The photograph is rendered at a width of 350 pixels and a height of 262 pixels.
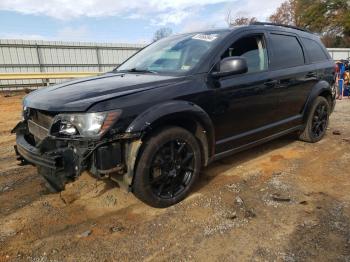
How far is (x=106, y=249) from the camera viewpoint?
2771mm

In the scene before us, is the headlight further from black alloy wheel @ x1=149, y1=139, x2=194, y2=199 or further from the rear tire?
the rear tire

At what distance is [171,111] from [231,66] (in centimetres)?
90

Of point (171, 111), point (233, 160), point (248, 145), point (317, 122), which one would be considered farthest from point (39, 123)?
point (317, 122)

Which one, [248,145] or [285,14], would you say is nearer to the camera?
[248,145]

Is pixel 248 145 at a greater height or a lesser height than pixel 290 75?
lesser

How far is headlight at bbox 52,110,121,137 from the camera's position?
282 centimetres

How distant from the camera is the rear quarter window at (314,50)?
5312mm

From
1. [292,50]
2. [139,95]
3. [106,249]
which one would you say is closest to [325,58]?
[292,50]

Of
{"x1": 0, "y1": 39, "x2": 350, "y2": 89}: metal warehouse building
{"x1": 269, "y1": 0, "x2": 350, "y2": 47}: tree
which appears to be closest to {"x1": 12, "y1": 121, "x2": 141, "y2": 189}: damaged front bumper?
{"x1": 0, "y1": 39, "x2": 350, "y2": 89}: metal warehouse building

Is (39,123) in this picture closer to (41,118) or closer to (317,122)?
(41,118)

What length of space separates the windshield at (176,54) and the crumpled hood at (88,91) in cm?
30

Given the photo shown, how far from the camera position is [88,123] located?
9.29ft

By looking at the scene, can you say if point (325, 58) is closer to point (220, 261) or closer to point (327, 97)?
point (327, 97)

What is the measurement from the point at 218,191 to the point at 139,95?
4.90 feet
